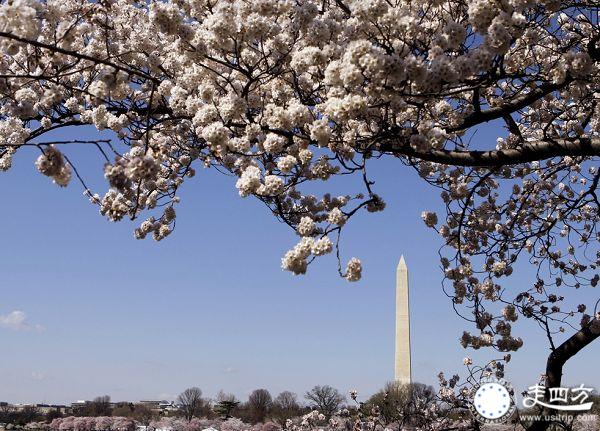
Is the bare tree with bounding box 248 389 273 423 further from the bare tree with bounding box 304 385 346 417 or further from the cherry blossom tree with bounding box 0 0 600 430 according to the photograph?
the cherry blossom tree with bounding box 0 0 600 430

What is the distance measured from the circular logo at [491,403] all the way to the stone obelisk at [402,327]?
72.0 ft

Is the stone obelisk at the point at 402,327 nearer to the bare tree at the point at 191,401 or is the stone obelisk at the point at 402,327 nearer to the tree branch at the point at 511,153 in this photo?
the tree branch at the point at 511,153

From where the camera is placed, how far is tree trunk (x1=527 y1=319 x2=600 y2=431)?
6602 mm

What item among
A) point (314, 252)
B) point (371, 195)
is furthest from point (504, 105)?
point (314, 252)

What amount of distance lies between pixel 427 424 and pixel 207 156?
4.51 m

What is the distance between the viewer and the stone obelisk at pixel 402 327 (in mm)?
30422

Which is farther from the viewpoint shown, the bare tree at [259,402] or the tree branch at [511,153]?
the bare tree at [259,402]


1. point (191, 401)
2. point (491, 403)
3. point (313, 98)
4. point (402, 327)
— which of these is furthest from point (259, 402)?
point (313, 98)

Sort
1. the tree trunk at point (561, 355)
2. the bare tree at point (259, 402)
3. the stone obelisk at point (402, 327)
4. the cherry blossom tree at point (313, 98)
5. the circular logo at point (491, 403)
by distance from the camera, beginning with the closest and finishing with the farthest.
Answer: the cherry blossom tree at point (313, 98)
the tree trunk at point (561, 355)
the circular logo at point (491, 403)
the stone obelisk at point (402, 327)
the bare tree at point (259, 402)

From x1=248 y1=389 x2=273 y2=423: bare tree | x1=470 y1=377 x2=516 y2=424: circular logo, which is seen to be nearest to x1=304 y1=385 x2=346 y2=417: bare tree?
x1=248 y1=389 x2=273 y2=423: bare tree

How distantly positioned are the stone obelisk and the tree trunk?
23243 mm

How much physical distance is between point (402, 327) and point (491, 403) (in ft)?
77.3

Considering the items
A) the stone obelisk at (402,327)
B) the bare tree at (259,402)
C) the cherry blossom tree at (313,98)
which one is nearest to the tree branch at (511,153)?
the cherry blossom tree at (313,98)

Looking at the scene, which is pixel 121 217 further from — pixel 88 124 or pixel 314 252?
pixel 88 124
